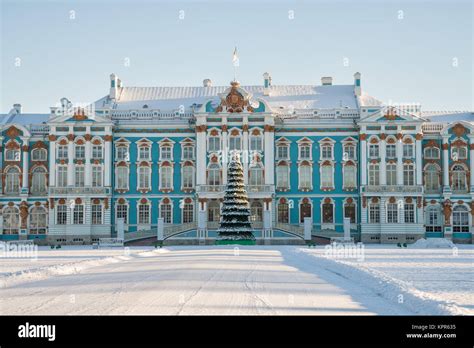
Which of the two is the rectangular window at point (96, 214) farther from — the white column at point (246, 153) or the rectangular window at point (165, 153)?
the white column at point (246, 153)

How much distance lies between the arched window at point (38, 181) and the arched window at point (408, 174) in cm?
2985

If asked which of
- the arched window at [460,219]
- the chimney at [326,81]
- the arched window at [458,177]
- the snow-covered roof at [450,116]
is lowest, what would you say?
the arched window at [460,219]

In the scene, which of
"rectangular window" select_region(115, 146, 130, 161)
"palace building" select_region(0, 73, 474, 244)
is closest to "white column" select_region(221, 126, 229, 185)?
"palace building" select_region(0, 73, 474, 244)

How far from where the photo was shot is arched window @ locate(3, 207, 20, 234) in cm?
6184

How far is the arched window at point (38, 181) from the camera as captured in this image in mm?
62406

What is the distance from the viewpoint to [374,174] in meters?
60.4

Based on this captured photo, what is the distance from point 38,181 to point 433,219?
32941 mm

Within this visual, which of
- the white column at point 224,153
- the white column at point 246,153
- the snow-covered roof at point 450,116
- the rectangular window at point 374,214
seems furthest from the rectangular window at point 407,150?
the white column at point 224,153

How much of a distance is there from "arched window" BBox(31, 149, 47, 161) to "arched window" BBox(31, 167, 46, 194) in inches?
33.2

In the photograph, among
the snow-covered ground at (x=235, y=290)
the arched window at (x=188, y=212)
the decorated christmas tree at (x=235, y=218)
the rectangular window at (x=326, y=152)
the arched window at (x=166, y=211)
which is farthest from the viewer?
the rectangular window at (x=326, y=152)

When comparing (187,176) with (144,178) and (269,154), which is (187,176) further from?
(269,154)

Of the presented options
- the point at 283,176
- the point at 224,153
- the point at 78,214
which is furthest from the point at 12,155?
the point at 283,176
